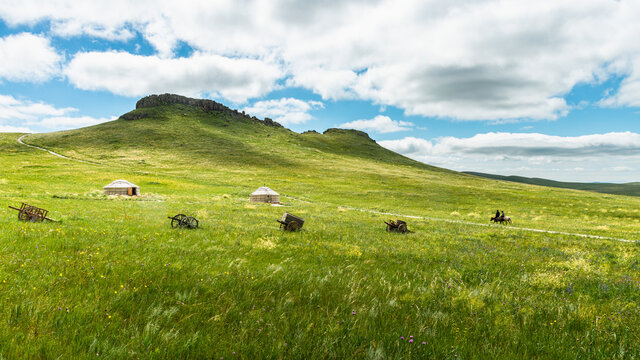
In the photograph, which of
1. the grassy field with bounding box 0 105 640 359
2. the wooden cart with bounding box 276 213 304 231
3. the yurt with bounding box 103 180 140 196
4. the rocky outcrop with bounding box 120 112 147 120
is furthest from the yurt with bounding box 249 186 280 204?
the rocky outcrop with bounding box 120 112 147 120

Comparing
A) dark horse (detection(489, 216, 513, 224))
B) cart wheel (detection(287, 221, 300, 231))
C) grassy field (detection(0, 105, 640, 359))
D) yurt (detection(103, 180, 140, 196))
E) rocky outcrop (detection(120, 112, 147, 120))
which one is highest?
rocky outcrop (detection(120, 112, 147, 120))

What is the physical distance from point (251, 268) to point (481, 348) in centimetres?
471

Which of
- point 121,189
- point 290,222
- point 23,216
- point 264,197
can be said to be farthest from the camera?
point 264,197

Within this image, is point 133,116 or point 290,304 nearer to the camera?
point 290,304

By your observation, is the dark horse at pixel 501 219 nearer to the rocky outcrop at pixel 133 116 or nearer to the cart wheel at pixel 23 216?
the cart wheel at pixel 23 216

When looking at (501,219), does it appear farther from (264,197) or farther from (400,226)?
(264,197)

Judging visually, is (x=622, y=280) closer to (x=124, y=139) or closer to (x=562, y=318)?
(x=562, y=318)

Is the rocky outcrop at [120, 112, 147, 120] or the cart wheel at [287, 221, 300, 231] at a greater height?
→ the rocky outcrop at [120, 112, 147, 120]

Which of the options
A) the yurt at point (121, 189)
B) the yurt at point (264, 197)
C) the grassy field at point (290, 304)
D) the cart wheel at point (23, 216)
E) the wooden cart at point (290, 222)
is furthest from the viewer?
the yurt at point (264, 197)

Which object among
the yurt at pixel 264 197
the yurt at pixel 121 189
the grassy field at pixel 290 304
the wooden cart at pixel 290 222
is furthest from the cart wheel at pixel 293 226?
the yurt at pixel 121 189

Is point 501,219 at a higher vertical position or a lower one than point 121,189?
higher

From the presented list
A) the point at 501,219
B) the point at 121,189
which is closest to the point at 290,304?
the point at 501,219

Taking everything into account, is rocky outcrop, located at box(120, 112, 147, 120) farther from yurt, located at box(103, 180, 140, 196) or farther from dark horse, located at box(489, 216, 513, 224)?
dark horse, located at box(489, 216, 513, 224)

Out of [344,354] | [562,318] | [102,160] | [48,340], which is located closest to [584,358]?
[562,318]
